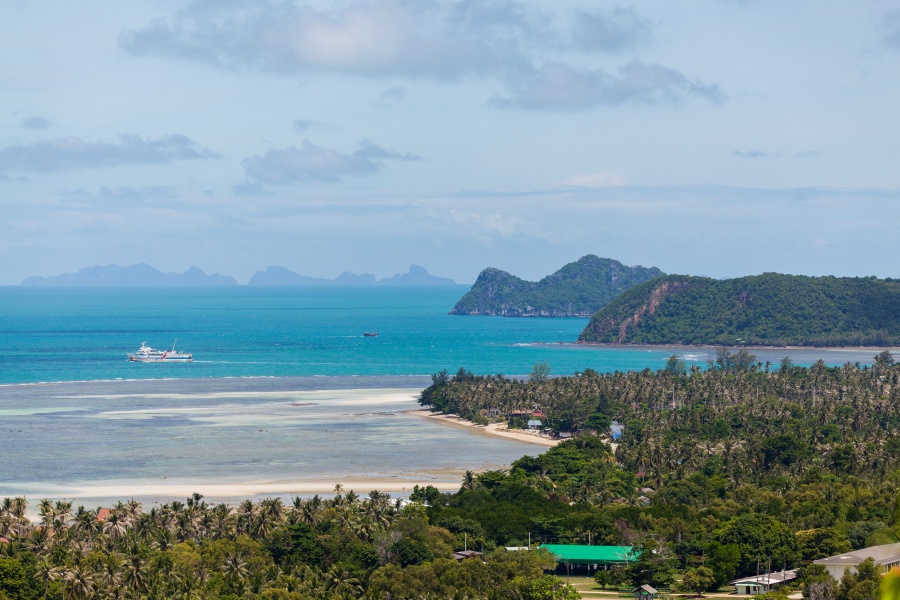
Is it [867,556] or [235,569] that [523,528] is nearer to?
[867,556]

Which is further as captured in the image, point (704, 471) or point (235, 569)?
point (704, 471)

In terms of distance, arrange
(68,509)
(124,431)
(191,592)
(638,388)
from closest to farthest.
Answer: (191,592) → (68,509) → (124,431) → (638,388)

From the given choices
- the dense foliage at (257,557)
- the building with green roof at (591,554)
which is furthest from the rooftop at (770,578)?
the dense foliage at (257,557)

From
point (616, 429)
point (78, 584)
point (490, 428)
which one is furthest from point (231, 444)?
point (78, 584)

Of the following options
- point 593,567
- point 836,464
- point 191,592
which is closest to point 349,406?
point 836,464

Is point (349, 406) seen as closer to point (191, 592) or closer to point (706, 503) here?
point (706, 503)
